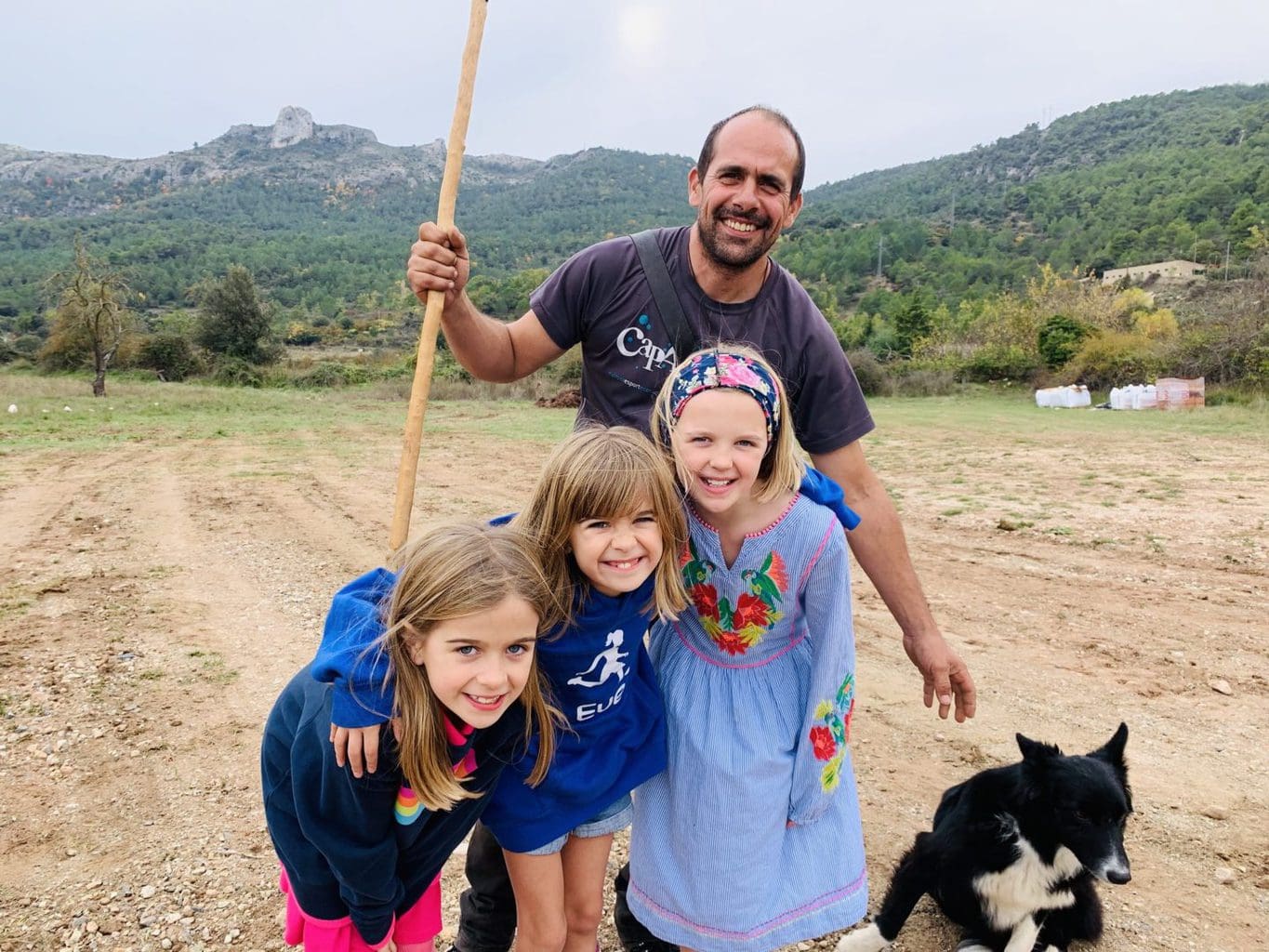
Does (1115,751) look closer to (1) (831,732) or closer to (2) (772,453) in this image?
(1) (831,732)

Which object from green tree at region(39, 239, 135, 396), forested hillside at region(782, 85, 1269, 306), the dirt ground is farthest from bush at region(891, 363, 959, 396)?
forested hillside at region(782, 85, 1269, 306)

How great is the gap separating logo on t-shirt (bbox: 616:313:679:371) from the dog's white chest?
68.4 inches

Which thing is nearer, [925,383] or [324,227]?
[925,383]

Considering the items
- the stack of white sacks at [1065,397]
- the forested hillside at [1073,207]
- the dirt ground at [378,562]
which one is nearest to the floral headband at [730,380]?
the dirt ground at [378,562]

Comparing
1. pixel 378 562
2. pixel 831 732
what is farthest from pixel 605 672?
pixel 378 562

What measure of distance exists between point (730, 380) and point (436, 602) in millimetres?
802

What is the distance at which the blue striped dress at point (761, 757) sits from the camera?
1.79 metres

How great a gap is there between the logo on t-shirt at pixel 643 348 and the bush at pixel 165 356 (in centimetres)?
3704

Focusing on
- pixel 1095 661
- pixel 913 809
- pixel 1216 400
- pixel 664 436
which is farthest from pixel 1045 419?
pixel 664 436

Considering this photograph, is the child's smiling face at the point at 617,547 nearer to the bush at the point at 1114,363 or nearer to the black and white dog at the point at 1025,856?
the black and white dog at the point at 1025,856

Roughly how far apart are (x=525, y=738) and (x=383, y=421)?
17.8m

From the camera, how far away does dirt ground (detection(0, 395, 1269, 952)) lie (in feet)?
8.34

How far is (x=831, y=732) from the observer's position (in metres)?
1.81

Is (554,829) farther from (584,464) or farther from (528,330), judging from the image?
(528,330)
